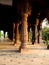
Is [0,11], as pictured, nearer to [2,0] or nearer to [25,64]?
[2,0]

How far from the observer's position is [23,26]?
10422mm

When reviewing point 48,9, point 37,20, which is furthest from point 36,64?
point 37,20

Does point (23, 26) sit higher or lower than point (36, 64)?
higher

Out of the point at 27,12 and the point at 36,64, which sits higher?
the point at 27,12

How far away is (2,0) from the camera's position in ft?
33.5

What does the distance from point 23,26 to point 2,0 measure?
1.62 meters

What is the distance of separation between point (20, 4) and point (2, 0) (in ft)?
2.93

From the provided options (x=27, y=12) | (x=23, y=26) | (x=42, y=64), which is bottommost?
(x=42, y=64)

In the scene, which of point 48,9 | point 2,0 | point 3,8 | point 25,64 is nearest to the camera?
point 25,64

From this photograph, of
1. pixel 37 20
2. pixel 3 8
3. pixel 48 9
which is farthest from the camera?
pixel 37 20

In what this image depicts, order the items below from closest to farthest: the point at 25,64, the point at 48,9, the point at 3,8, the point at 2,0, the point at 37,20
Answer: the point at 25,64
the point at 2,0
the point at 48,9
the point at 3,8
the point at 37,20

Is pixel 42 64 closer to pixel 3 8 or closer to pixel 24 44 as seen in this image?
pixel 24 44

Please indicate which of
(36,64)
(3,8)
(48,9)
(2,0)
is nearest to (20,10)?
(2,0)

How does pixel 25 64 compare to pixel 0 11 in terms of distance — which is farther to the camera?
pixel 0 11
